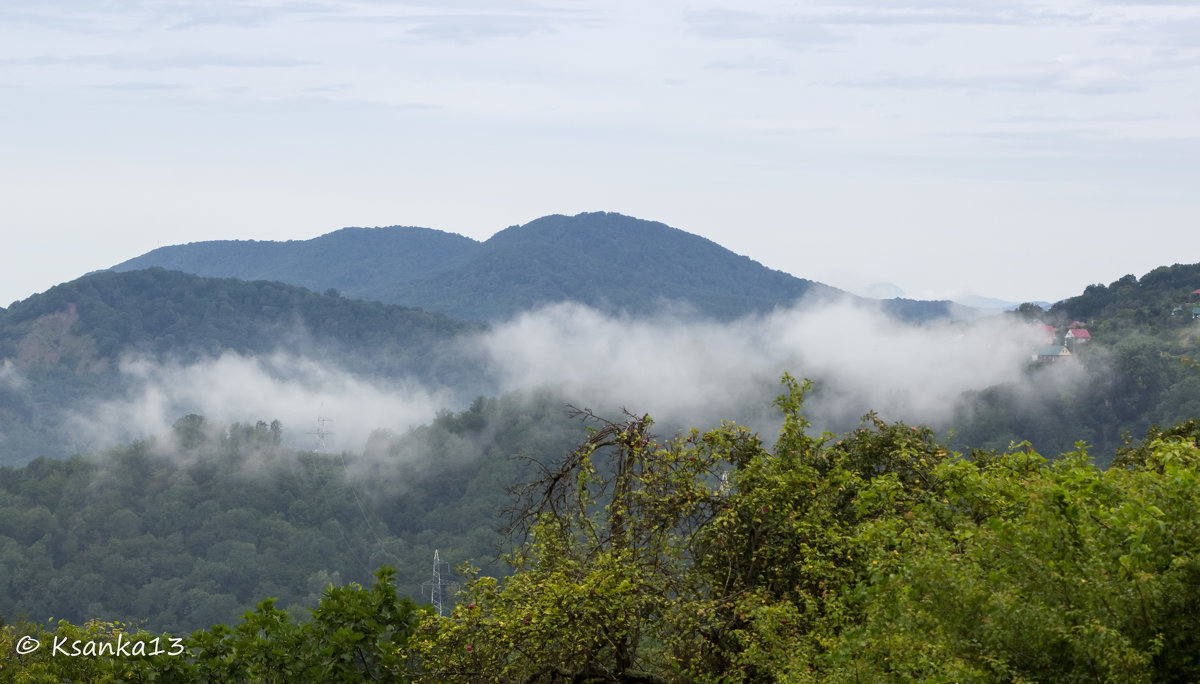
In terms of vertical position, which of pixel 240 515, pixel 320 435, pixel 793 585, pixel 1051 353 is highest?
pixel 793 585

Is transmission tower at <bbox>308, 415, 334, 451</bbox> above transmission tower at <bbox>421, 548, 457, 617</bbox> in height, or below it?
above

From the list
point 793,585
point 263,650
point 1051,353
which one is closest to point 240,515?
point 1051,353

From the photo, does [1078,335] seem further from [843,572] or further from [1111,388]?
[843,572]

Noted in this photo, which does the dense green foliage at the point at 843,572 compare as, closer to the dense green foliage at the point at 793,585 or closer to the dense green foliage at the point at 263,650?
the dense green foliage at the point at 793,585

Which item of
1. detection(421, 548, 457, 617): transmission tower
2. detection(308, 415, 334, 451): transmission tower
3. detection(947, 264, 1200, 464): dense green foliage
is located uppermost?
detection(947, 264, 1200, 464): dense green foliage

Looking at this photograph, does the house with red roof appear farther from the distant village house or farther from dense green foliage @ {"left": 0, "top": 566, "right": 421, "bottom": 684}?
dense green foliage @ {"left": 0, "top": 566, "right": 421, "bottom": 684}

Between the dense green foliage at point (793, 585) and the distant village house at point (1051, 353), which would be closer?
the dense green foliage at point (793, 585)

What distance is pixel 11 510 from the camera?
94.1m

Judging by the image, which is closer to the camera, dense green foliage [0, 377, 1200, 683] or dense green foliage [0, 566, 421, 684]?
dense green foliage [0, 377, 1200, 683]

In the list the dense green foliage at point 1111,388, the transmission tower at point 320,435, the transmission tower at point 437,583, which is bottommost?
the transmission tower at point 437,583

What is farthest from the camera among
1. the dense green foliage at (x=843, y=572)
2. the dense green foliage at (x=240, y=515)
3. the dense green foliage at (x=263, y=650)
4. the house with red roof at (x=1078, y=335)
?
the house with red roof at (x=1078, y=335)

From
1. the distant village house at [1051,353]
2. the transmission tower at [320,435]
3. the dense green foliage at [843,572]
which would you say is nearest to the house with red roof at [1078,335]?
the distant village house at [1051,353]

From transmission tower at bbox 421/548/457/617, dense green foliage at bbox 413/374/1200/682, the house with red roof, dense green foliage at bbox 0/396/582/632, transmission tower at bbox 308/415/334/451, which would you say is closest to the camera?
dense green foliage at bbox 413/374/1200/682

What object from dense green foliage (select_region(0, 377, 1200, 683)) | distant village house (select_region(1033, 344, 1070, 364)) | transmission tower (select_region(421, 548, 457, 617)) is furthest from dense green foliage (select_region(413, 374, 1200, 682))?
distant village house (select_region(1033, 344, 1070, 364))
